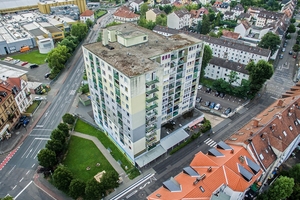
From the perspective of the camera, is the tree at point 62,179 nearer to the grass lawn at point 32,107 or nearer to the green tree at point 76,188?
the green tree at point 76,188

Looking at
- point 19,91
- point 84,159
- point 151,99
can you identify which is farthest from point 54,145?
point 19,91

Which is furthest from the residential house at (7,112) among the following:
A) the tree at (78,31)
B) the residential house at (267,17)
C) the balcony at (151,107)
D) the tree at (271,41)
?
the residential house at (267,17)

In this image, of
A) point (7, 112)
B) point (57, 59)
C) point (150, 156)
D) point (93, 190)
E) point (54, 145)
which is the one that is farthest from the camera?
point (57, 59)

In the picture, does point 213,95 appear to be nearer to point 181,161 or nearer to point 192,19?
point 181,161

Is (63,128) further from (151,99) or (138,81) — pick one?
(138,81)

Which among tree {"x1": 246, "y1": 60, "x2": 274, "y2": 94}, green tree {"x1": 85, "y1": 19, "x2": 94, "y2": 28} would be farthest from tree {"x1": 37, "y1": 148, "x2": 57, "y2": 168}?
green tree {"x1": 85, "y1": 19, "x2": 94, "y2": 28}

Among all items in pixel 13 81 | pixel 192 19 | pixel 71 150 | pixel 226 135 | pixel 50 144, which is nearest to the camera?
pixel 50 144

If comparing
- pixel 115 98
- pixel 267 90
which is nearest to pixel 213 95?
pixel 267 90
